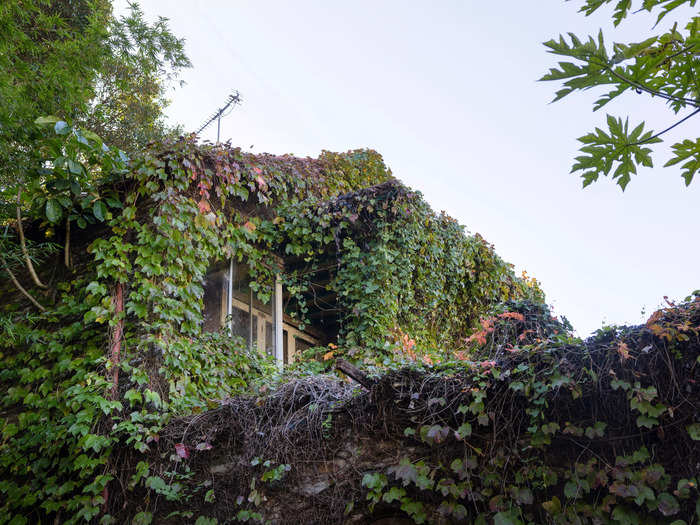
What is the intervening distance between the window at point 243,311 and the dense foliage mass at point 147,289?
23 cm

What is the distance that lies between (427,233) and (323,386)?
3400 mm

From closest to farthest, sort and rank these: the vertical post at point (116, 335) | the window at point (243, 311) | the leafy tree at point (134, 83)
Result: the vertical post at point (116, 335) → the window at point (243, 311) → the leafy tree at point (134, 83)

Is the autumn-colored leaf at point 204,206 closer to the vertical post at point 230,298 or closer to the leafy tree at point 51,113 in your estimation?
the leafy tree at point 51,113

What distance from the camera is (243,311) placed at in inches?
252

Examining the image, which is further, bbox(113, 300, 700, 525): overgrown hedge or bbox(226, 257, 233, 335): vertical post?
bbox(226, 257, 233, 335): vertical post

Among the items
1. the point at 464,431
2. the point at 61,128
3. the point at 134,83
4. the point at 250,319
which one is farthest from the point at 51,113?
the point at 134,83

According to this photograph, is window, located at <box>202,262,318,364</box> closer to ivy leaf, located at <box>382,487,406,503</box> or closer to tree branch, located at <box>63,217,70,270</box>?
tree branch, located at <box>63,217,70,270</box>

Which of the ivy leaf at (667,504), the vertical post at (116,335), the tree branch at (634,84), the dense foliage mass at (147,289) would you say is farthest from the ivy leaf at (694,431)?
the vertical post at (116,335)

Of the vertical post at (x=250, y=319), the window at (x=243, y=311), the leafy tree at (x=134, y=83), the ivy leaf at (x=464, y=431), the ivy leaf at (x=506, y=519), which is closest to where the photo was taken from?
the ivy leaf at (x=506, y=519)

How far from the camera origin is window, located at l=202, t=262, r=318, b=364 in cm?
614

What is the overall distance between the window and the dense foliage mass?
0.23 meters

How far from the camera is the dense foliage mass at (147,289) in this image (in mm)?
4418

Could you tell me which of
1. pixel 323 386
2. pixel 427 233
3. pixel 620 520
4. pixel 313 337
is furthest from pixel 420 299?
pixel 620 520

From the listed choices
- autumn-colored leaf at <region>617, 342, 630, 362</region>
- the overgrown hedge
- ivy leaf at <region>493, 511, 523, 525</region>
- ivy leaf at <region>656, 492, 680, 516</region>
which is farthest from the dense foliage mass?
ivy leaf at <region>656, 492, 680, 516</region>
